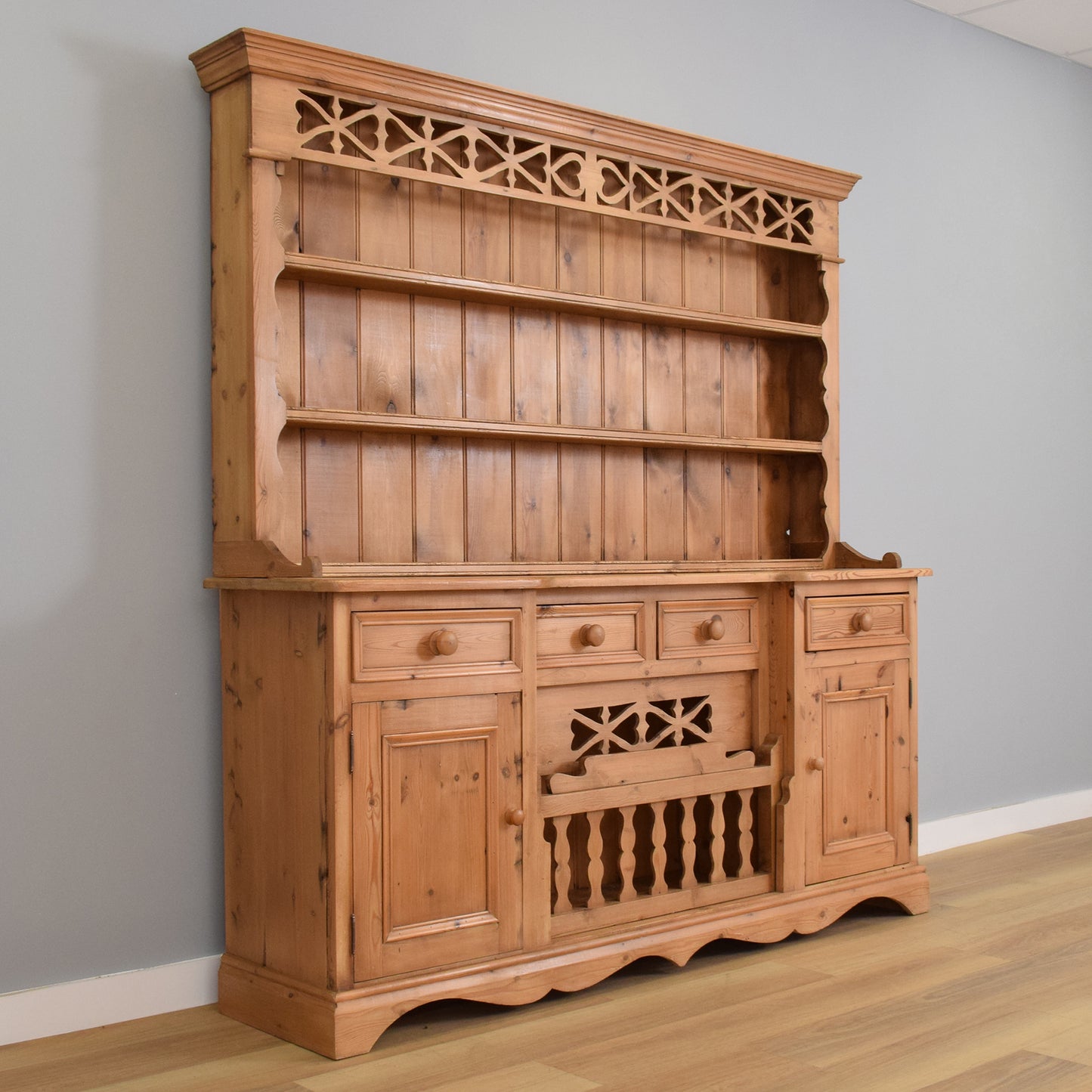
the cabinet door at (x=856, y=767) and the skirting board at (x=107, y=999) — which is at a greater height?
the cabinet door at (x=856, y=767)

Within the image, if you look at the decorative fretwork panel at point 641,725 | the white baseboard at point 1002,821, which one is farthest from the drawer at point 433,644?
the white baseboard at point 1002,821

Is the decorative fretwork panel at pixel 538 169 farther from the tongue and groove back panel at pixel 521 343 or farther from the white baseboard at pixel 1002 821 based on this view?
the white baseboard at pixel 1002 821

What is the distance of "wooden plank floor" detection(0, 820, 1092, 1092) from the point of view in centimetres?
210

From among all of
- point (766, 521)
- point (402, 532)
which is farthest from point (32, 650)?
point (766, 521)

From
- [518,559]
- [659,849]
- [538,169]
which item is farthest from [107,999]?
[538,169]

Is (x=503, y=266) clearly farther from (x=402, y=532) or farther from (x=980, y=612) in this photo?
(x=980, y=612)

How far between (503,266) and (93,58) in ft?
3.27

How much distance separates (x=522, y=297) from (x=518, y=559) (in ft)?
2.03

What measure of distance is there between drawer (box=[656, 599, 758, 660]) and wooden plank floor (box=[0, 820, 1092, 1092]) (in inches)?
27.7

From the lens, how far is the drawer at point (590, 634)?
2.60 metres

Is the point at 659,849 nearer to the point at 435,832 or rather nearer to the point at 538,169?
the point at 435,832

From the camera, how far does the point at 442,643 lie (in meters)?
2.34

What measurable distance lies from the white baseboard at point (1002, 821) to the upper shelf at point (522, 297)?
1.63 metres

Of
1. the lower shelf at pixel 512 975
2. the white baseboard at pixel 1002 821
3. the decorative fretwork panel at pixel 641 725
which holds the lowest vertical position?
the white baseboard at pixel 1002 821
